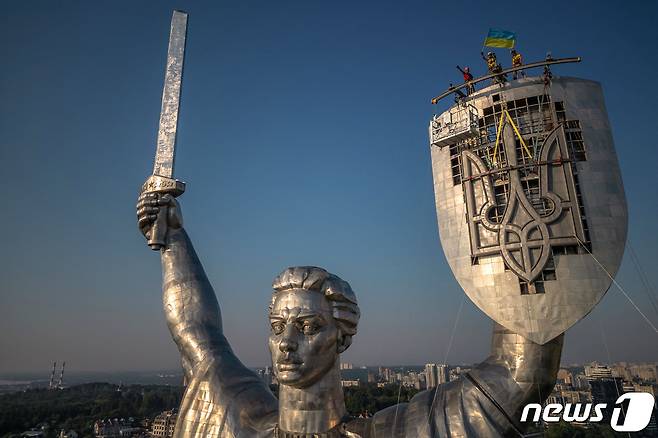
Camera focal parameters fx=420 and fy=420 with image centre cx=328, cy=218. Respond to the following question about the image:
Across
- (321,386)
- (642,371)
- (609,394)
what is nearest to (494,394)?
(321,386)

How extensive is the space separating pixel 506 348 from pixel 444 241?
1.72 meters

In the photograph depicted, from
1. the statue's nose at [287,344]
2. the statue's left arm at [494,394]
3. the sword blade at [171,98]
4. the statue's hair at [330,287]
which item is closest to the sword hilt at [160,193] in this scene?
the sword blade at [171,98]

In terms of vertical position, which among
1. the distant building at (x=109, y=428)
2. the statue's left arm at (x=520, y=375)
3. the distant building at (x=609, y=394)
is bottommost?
the distant building at (x=109, y=428)

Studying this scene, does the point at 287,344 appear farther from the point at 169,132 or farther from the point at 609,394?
the point at 609,394

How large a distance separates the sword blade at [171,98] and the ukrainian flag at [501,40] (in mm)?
5883

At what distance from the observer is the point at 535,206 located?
525 centimetres

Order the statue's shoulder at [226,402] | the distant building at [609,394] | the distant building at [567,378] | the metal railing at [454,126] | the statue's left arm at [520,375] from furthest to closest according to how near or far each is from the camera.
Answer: the distant building at [567,378] → the metal railing at [454,126] → the statue's shoulder at [226,402] → the distant building at [609,394] → the statue's left arm at [520,375]

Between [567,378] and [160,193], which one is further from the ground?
[160,193]

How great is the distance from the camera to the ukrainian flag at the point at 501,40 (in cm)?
732

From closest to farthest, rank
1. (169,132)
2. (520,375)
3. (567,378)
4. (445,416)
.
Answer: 1. (520,375)
2. (445,416)
3. (169,132)
4. (567,378)

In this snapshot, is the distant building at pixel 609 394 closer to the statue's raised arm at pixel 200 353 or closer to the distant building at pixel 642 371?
the statue's raised arm at pixel 200 353

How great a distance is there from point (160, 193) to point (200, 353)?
301 centimetres

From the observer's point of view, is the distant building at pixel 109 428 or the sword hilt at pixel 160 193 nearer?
the sword hilt at pixel 160 193

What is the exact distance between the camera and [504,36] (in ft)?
24.3
